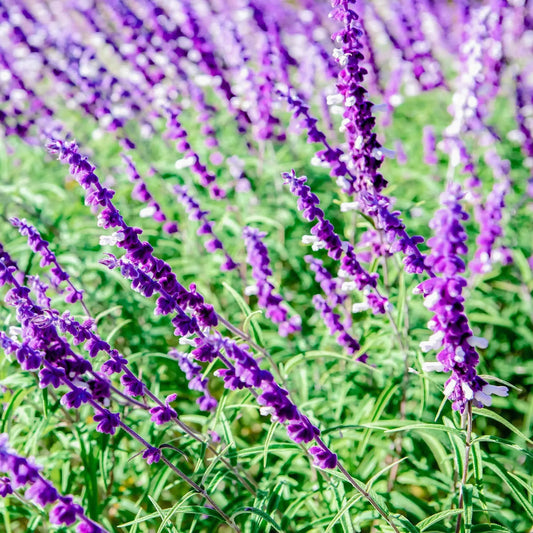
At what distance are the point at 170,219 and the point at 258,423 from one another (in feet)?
8.28

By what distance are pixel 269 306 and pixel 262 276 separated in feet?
1.09

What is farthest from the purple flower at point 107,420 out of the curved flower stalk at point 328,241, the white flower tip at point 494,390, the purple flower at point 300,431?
the white flower tip at point 494,390

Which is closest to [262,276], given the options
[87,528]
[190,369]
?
[190,369]

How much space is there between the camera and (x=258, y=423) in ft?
17.8

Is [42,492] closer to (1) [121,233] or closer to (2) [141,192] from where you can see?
(1) [121,233]

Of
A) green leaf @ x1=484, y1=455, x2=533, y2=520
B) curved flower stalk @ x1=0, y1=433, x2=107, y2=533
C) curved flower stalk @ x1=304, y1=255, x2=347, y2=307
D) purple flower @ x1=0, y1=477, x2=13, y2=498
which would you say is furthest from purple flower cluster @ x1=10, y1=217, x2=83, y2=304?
green leaf @ x1=484, y1=455, x2=533, y2=520

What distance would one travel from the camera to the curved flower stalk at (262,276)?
382cm

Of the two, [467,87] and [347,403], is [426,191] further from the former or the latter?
[347,403]

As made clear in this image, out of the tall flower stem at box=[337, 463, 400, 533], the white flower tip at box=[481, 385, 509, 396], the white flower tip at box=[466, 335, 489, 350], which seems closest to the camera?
the white flower tip at box=[466, 335, 489, 350]

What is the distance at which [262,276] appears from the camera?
4016mm

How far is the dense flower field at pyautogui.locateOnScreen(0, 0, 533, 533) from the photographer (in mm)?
2754

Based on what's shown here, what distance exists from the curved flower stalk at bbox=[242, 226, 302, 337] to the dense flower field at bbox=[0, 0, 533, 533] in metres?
0.02

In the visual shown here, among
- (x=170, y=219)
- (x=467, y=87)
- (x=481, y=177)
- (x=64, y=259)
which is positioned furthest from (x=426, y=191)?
(x=64, y=259)

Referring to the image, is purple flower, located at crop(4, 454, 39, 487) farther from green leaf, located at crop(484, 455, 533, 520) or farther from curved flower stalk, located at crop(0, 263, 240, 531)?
green leaf, located at crop(484, 455, 533, 520)
